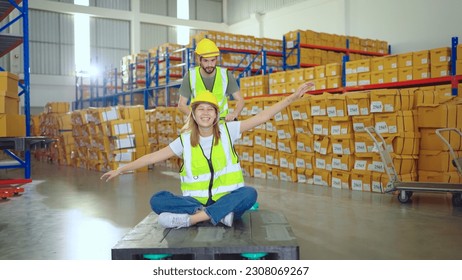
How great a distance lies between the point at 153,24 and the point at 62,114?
11.7 meters

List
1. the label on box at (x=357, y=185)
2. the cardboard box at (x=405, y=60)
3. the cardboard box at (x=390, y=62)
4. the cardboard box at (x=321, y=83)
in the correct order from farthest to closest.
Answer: the cardboard box at (x=321, y=83) < the cardboard box at (x=390, y=62) < the cardboard box at (x=405, y=60) < the label on box at (x=357, y=185)

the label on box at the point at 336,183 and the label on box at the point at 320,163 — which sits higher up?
the label on box at the point at 320,163

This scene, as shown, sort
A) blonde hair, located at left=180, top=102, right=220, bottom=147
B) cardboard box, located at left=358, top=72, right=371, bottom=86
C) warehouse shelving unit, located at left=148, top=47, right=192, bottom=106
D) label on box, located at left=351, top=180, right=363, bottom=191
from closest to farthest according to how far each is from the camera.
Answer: blonde hair, located at left=180, top=102, right=220, bottom=147
label on box, located at left=351, top=180, right=363, bottom=191
cardboard box, located at left=358, top=72, right=371, bottom=86
warehouse shelving unit, located at left=148, top=47, right=192, bottom=106

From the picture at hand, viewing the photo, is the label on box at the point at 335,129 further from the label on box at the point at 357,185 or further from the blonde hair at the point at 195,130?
the blonde hair at the point at 195,130

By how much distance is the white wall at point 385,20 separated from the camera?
1502 cm

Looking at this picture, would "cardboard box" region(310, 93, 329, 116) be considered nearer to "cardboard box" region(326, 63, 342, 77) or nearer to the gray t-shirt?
"cardboard box" region(326, 63, 342, 77)

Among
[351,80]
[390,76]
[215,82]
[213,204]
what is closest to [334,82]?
[351,80]

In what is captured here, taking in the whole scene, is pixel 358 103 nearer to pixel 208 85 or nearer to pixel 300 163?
pixel 300 163

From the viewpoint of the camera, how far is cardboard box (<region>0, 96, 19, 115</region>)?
25.3 ft

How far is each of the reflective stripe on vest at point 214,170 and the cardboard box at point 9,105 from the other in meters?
5.36

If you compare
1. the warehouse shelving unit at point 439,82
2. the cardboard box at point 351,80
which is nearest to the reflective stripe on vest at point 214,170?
the warehouse shelving unit at point 439,82

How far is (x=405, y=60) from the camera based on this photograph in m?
9.39

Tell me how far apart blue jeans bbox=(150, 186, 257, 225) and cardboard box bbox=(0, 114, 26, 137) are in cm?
517

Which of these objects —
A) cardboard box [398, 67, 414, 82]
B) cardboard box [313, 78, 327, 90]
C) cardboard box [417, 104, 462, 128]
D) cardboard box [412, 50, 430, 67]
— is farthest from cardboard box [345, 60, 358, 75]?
cardboard box [417, 104, 462, 128]
